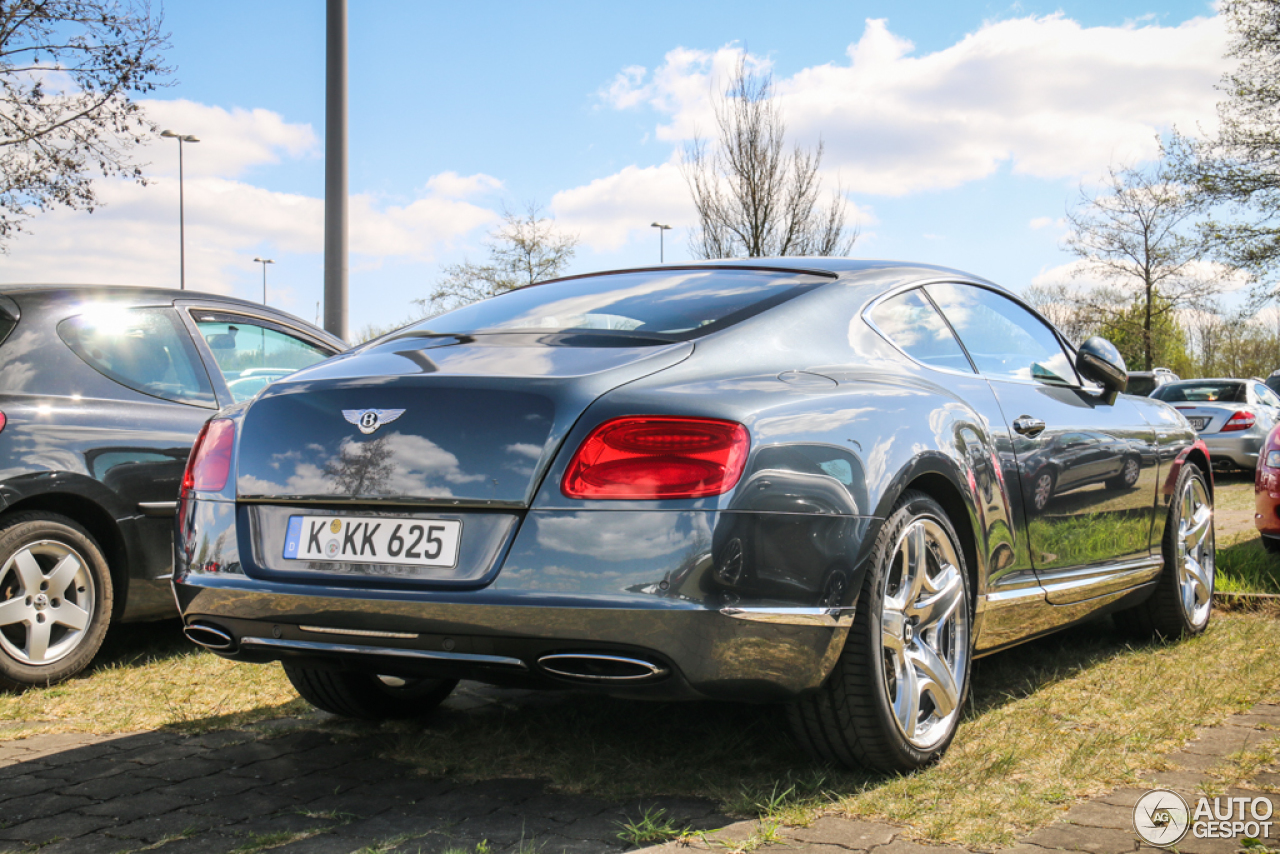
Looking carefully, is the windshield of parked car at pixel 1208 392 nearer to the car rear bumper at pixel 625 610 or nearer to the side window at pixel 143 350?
the side window at pixel 143 350

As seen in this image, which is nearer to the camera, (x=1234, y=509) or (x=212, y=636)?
(x=212, y=636)

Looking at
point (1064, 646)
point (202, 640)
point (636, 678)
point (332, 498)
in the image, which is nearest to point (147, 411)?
point (202, 640)

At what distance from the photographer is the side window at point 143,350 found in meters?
4.67

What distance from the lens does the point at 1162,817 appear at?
2.77 meters

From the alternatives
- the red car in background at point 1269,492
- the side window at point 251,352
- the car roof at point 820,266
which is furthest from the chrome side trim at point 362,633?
the red car in background at point 1269,492

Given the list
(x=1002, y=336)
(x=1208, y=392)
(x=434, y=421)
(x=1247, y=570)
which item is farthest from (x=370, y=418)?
(x=1208, y=392)

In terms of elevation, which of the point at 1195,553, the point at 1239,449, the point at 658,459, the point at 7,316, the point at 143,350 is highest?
the point at 7,316

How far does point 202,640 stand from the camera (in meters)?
3.03

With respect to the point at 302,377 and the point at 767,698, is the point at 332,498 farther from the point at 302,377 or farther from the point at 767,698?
the point at 767,698

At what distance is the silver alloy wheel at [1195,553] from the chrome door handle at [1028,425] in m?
1.43

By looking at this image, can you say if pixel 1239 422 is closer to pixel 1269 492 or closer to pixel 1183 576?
pixel 1269 492

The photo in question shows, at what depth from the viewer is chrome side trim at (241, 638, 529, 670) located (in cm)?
261

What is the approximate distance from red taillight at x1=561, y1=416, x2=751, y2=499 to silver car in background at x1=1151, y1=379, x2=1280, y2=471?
46.9 ft

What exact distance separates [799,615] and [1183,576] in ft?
9.96
